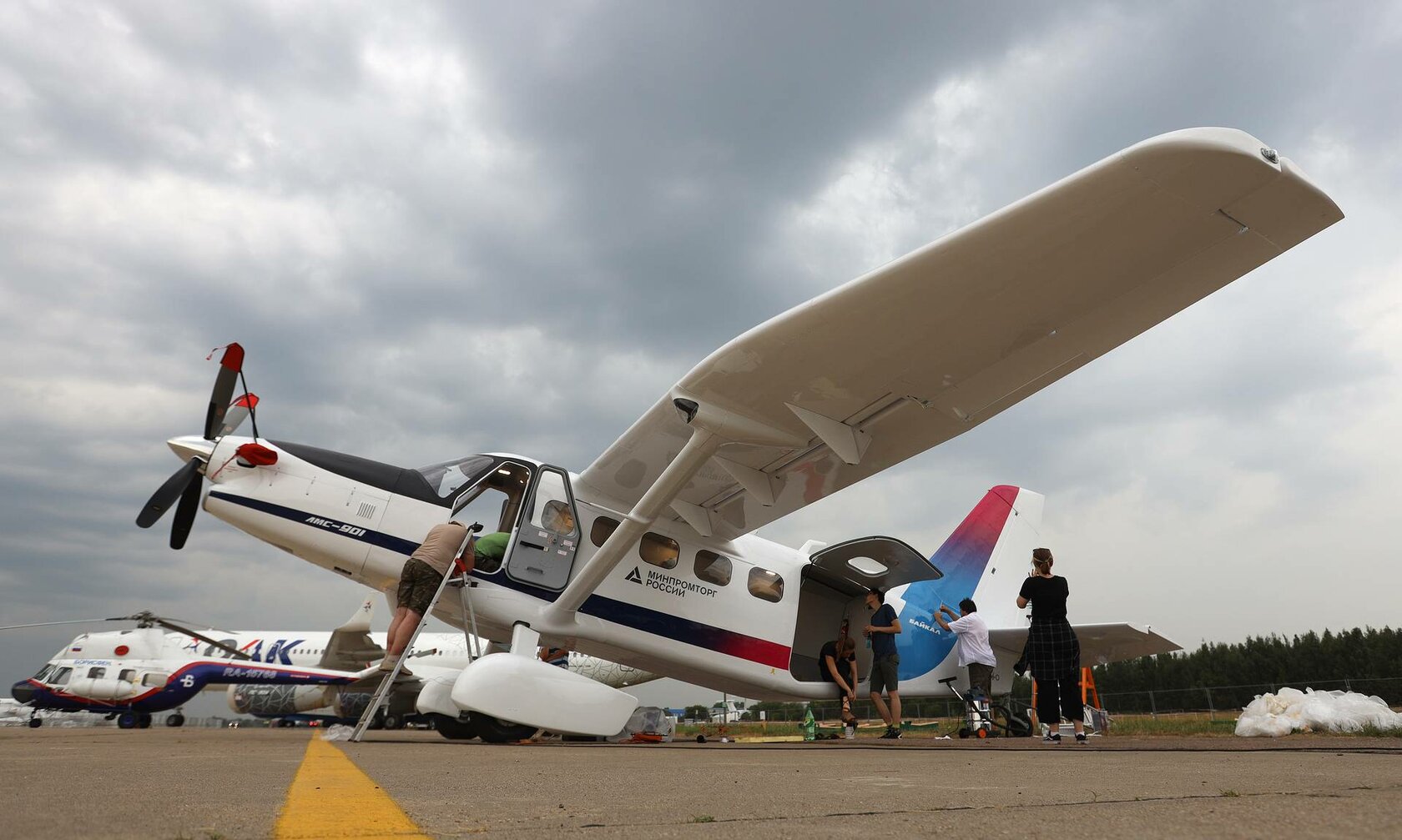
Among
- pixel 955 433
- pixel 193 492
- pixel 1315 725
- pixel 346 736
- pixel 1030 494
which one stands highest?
pixel 1030 494

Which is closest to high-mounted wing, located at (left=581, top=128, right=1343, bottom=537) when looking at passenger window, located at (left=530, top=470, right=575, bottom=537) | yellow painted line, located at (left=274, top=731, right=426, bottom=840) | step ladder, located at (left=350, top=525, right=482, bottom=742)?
passenger window, located at (left=530, top=470, right=575, bottom=537)

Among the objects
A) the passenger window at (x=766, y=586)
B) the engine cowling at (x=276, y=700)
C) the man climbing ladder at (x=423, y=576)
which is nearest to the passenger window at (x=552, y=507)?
the man climbing ladder at (x=423, y=576)

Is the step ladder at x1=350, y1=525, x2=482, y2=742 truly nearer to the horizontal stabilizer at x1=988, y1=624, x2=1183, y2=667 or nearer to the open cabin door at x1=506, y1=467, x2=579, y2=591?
the open cabin door at x1=506, y1=467, x2=579, y2=591

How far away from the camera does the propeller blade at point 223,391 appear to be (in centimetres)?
790

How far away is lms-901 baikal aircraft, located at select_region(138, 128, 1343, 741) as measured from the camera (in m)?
4.48

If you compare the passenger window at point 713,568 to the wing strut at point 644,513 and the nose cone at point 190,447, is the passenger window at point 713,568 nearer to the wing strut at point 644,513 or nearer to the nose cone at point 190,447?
the wing strut at point 644,513

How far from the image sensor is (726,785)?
2732mm

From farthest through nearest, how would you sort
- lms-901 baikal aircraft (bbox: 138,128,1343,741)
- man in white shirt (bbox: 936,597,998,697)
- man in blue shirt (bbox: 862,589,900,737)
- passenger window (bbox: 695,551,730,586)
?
1. man in white shirt (bbox: 936,597,998,697)
2. man in blue shirt (bbox: 862,589,900,737)
3. passenger window (bbox: 695,551,730,586)
4. lms-901 baikal aircraft (bbox: 138,128,1343,741)

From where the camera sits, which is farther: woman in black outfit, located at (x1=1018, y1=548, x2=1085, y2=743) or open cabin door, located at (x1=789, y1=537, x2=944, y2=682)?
open cabin door, located at (x1=789, y1=537, x2=944, y2=682)

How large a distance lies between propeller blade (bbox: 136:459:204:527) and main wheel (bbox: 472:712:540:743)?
3.76 m

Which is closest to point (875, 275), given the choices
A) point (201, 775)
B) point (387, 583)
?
point (201, 775)

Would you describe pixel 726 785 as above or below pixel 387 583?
below

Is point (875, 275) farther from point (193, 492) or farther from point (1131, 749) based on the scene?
point (193, 492)

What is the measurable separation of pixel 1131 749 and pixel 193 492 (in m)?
8.54
